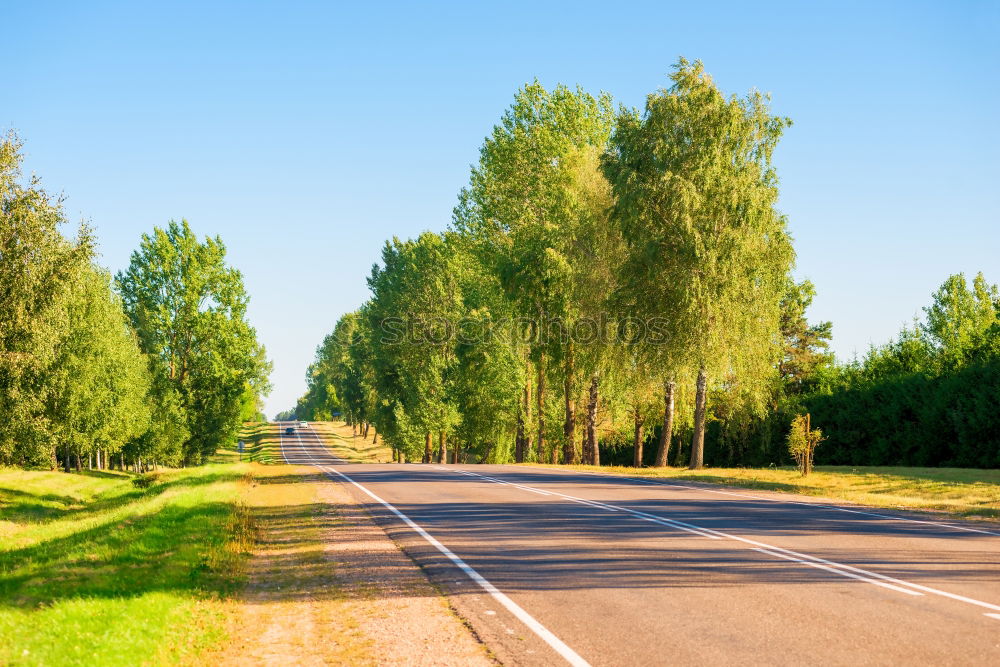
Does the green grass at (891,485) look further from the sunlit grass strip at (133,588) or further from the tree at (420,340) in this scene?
the tree at (420,340)

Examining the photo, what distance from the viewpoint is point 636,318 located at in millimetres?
32625

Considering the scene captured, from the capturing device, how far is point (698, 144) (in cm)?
3216

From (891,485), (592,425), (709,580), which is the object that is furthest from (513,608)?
(592,425)

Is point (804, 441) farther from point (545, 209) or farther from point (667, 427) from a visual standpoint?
point (545, 209)

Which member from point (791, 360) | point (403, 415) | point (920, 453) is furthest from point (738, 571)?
point (791, 360)

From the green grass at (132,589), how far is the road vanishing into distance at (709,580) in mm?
2661

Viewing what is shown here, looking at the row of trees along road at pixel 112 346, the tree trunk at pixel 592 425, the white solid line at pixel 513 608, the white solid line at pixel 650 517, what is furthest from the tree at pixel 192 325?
the white solid line at pixel 513 608

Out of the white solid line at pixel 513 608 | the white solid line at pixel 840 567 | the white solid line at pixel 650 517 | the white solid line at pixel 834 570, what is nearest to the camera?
the white solid line at pixel 513 608

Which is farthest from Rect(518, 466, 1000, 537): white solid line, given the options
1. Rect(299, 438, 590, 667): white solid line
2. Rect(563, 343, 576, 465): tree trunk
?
Rect(563, 343, 576, 465): tree trunk

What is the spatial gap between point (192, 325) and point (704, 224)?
36.3 metres

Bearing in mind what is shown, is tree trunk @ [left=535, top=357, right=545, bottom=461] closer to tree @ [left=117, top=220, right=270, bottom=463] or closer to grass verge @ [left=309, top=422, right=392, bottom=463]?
tree @ [left=117, top=220, right=270, bottom=463]

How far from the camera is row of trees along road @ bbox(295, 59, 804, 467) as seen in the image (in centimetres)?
3177

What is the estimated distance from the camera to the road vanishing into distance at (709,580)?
264 inches

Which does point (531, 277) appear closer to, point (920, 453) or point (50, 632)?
point (920, 453)
